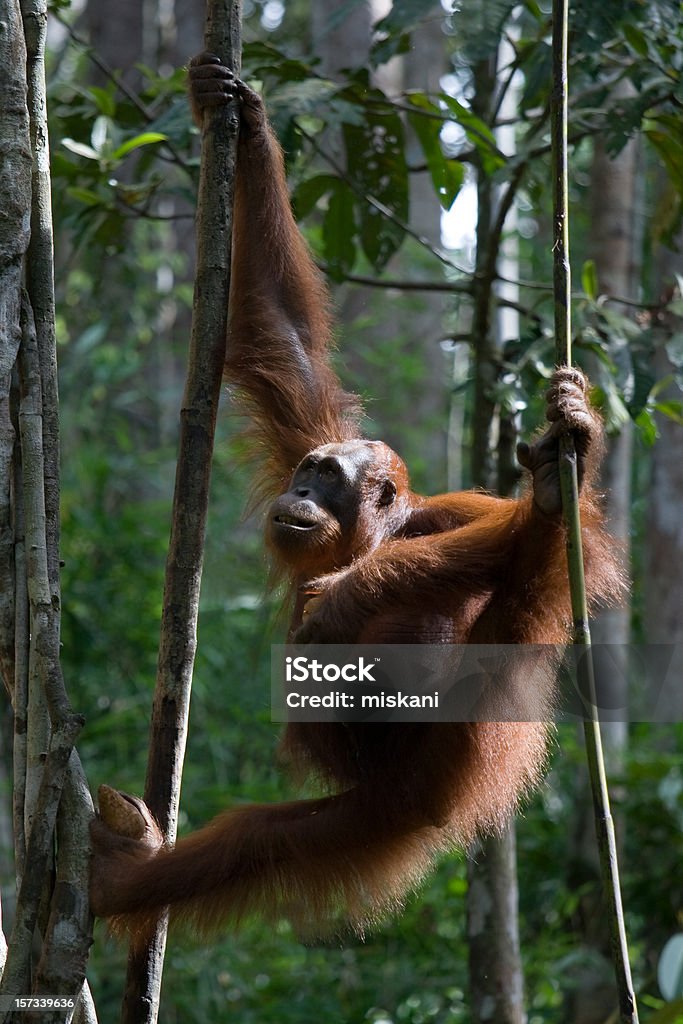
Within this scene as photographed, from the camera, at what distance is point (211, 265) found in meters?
2.45

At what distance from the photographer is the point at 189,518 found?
2.37 m

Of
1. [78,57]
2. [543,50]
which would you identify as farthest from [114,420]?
[543,50]

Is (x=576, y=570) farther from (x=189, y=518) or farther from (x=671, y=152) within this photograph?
(x=671, y=152)

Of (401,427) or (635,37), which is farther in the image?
(401,427)

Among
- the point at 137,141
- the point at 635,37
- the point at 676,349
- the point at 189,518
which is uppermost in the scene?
the point at 635,37

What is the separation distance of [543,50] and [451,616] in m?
1.92

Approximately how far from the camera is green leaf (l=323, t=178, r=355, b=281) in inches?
152

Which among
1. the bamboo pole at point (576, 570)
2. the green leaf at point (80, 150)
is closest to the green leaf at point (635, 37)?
the bamboo pole at point (576, 570)

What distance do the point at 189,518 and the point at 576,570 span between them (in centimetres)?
82

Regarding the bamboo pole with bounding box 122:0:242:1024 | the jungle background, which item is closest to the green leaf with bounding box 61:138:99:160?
the jungle background

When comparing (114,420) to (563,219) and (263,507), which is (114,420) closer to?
(263,507)

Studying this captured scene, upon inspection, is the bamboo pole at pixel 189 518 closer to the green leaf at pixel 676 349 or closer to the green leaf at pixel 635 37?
the green leaf at pixel 635 37

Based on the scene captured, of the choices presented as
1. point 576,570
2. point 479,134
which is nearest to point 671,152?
point 479,134

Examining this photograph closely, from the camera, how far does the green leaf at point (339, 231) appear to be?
387 centimetres
